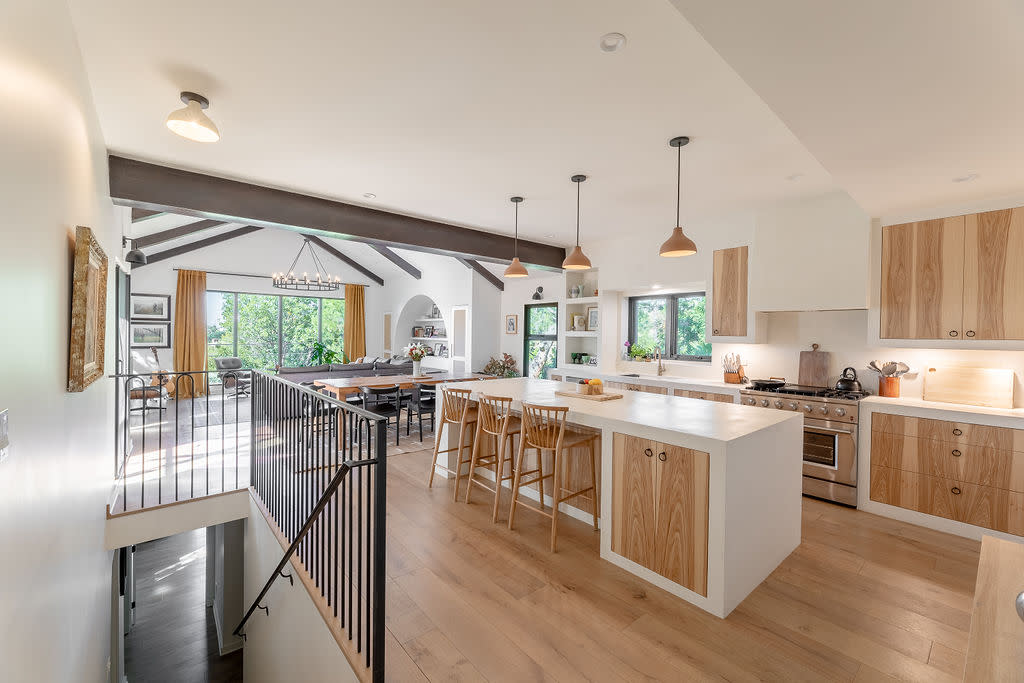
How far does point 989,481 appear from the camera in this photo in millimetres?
3025

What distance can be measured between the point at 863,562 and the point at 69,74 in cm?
475

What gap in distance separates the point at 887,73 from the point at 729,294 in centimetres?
308

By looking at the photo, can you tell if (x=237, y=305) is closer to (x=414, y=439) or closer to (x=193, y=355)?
(x=193, y=355)

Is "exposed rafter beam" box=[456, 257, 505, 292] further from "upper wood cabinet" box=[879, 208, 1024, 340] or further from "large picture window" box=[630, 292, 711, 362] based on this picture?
"upper wood cabinet" box=[879, 208, 1024, 340]

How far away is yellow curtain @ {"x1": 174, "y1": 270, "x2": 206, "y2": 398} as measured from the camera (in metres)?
8.91

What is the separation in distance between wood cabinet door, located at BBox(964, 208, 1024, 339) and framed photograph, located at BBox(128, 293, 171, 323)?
454 inches

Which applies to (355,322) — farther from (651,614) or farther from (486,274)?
(651,614)

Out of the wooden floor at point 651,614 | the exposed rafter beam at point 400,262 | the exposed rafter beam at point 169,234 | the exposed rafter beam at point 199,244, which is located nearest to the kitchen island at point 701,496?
the wooden floor at point 651,614

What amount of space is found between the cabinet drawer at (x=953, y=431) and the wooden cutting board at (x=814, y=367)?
755mm

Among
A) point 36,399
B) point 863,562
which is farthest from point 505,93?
point 863,562

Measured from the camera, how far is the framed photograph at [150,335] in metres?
8.47

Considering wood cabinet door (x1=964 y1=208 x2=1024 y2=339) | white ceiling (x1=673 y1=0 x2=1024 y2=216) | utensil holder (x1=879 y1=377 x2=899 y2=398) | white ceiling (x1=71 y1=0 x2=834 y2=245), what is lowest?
utensil holder (x1=879 y1=377 x2=899 y2=398)

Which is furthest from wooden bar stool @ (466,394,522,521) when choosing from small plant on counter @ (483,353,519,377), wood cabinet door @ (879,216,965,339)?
small plant on counter @ (483,353,519,377)

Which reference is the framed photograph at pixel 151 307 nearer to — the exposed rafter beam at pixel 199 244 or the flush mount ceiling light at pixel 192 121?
the exposed rafter beam at pixel 199 244
